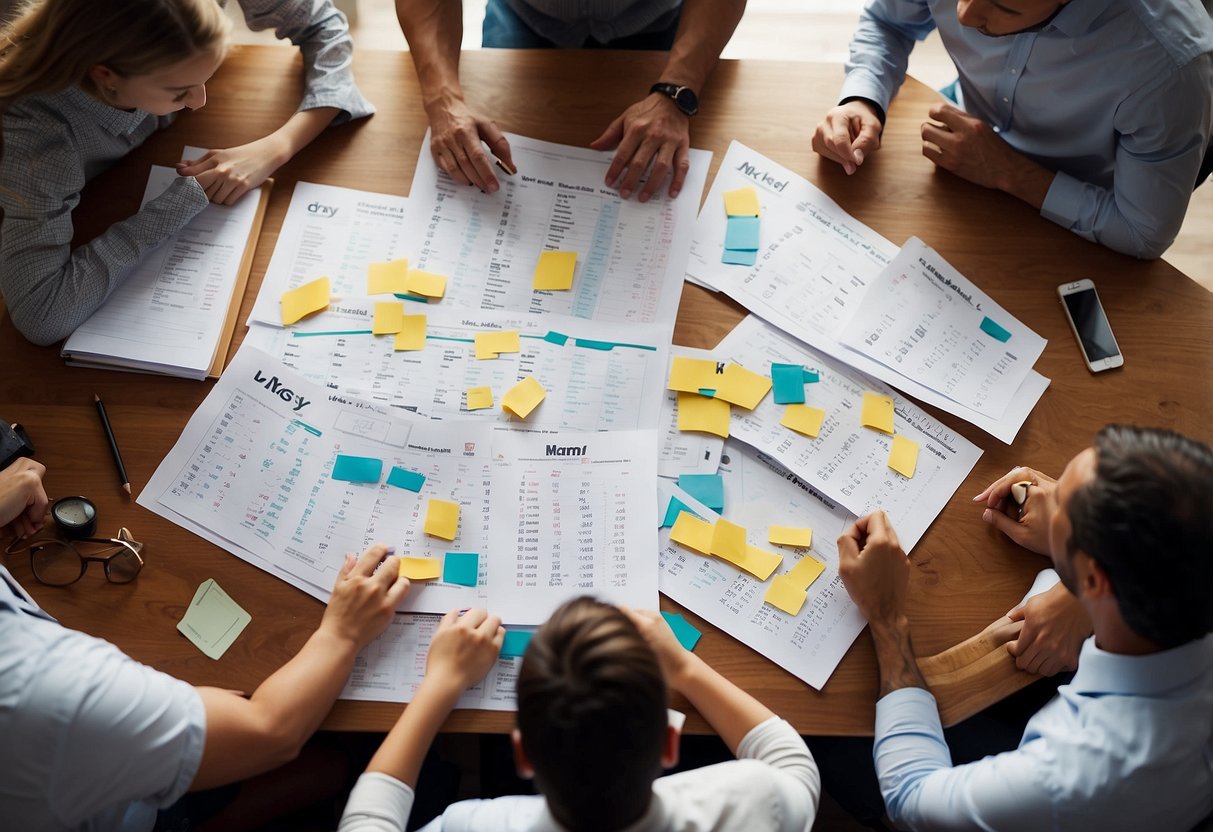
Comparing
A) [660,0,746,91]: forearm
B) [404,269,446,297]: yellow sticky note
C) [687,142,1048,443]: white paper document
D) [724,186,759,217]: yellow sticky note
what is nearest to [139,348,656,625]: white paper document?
[404,269,446,297]: yellow sticky note

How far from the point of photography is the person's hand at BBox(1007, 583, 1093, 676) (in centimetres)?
123

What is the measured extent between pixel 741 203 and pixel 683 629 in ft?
2.32

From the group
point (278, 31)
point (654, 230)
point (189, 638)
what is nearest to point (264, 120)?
point (278, 31)

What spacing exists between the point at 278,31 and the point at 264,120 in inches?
6.8

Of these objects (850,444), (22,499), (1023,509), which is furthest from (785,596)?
(22,499)

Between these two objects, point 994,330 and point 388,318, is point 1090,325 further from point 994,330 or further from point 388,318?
point 388,318

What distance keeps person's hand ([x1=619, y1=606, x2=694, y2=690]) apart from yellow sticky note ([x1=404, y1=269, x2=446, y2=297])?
579 mm

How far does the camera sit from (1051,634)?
123 cm

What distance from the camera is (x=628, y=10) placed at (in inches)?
73.0

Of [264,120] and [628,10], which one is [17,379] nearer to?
[264,120]

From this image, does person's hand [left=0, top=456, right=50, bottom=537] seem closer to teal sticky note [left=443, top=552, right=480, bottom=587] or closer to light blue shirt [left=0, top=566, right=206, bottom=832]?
light blue shirt [left=0, top=566, right=206, bottom=832]

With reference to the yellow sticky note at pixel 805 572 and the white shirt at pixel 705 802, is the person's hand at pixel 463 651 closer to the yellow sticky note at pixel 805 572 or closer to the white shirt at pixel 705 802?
the white shirt at pixel 705 802

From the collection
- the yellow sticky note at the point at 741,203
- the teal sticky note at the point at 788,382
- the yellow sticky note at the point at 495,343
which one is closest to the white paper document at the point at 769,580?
the teal sticky note at the point at 788,382

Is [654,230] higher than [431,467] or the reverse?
higher
